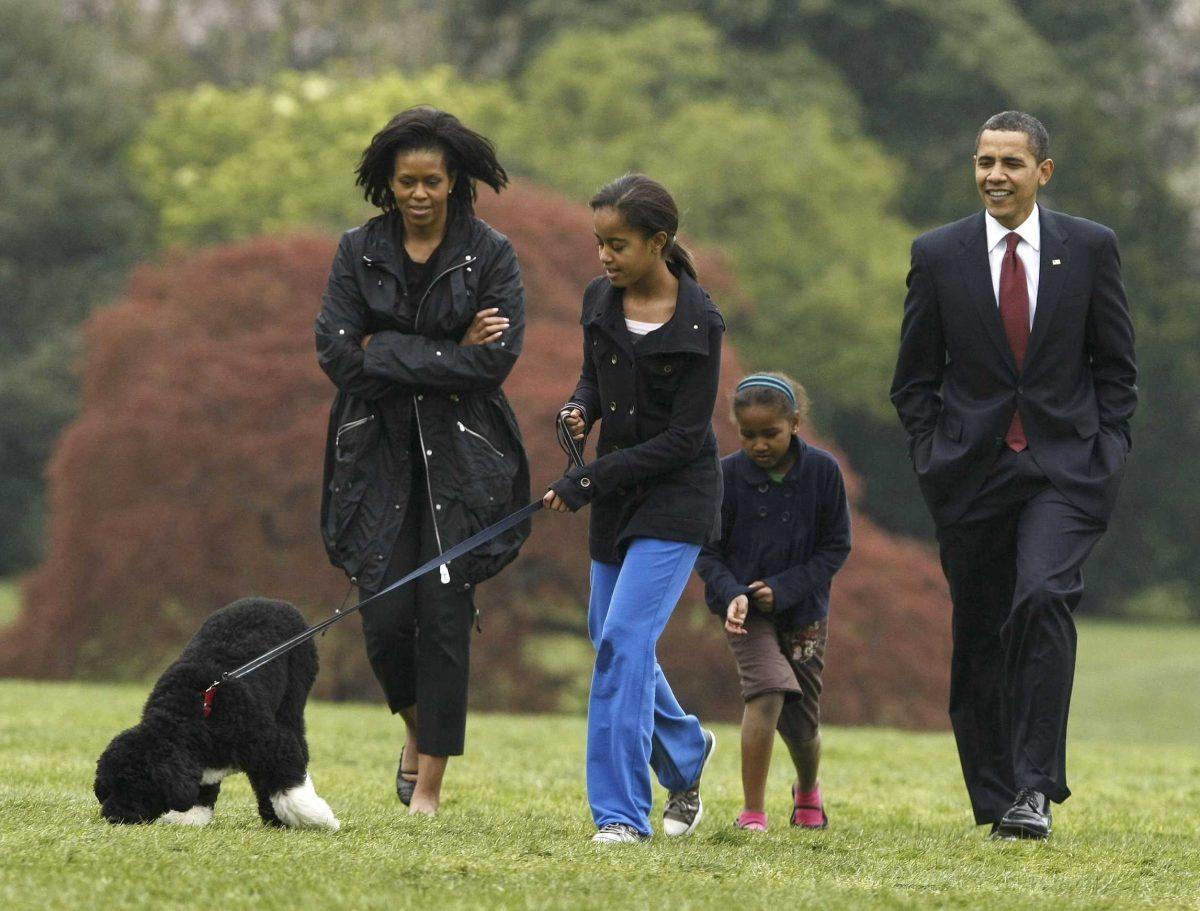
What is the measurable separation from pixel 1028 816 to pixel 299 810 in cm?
240

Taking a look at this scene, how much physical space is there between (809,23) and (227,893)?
39.1m

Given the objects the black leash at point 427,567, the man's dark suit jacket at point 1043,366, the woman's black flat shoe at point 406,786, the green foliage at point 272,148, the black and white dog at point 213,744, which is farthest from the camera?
the green foliage at point 272,148

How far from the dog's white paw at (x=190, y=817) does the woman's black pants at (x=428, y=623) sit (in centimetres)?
102

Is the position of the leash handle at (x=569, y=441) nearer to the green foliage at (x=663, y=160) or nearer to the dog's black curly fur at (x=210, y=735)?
the dog's black curly fur at (x=210, y=735)

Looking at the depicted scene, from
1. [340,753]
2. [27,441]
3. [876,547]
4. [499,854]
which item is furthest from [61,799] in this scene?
[27,441]

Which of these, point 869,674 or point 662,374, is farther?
point 869,674

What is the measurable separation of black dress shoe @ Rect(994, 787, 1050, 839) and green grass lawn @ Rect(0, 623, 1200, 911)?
9 cm

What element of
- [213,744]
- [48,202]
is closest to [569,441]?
[213,744]

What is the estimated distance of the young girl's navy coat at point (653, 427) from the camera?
6.43 meters

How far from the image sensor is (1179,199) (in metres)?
43.2

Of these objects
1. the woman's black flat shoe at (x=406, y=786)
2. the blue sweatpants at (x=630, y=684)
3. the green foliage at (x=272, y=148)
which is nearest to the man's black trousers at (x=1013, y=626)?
the blue sweatpants at (x=630, y=684)

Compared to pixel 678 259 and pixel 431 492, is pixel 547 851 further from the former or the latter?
pixel 678 259

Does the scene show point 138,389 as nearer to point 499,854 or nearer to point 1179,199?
point 499,854

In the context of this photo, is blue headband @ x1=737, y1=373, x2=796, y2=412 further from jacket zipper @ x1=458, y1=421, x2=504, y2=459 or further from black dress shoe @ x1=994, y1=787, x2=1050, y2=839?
black dress shoe @ x1=994, y1=787, x2=1050, y2=839
